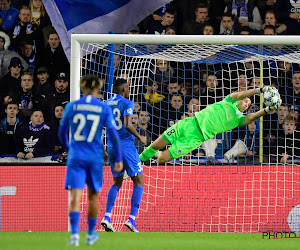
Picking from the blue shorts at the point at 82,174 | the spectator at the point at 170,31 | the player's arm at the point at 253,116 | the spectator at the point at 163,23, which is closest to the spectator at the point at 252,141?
the player's arm at the point at 253,116

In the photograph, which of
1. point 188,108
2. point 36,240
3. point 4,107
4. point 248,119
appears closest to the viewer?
point 36,240

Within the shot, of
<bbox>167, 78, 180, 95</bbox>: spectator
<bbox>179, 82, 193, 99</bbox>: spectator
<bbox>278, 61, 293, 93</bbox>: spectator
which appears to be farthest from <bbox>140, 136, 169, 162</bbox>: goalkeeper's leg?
<bbox>278, 61, 293, 93</bbox>: spectator

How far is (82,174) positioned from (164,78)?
6047 millimetres

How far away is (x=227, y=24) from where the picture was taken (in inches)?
556

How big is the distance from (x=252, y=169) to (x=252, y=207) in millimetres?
659

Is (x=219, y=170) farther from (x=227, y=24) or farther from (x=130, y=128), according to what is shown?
(x=227, y=24)

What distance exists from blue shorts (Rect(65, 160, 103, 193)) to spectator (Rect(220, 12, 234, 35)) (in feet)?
23.0

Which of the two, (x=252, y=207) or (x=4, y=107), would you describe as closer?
(x=252, y=207)

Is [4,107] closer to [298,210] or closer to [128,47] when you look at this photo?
[128,47]

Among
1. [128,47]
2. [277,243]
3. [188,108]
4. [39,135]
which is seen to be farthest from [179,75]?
[277,243]

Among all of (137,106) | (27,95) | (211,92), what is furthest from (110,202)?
(27,95)

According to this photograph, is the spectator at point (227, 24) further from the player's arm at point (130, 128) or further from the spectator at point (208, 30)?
the player's arm at point (130, 128)

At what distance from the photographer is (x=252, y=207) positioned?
12.3m

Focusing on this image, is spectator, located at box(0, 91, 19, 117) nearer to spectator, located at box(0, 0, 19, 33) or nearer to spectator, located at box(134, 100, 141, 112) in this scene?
spectator, located at box(0, 0, 19, 33)
